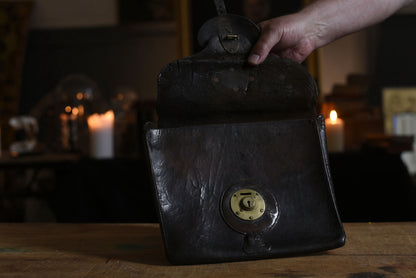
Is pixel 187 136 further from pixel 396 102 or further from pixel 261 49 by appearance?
pixel 396 102

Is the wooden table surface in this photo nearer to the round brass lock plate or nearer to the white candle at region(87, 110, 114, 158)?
the round brass lock plate

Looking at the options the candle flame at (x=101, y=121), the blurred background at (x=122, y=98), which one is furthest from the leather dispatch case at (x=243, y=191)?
the candle flame at (x=101, y=121)

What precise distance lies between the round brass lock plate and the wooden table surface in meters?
0.06

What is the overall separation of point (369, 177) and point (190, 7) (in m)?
2.20

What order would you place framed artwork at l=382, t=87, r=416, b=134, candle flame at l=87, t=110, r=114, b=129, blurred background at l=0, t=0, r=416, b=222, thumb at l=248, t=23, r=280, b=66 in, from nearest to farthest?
thumb at l=248, t=23, r=280, b=66
blurred background at l=0, t=0, r=416, b=222
candle flame at l=87, t=110, r=114, b=129
framed artwork at l=382, t=87, r=416, b=134

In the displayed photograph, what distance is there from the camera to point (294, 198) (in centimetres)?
54

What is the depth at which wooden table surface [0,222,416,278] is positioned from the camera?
1.51ft

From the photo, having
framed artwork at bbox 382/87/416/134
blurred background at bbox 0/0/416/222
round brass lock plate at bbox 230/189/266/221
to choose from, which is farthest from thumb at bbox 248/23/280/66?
framed artwork at bbox 382/87/416/134

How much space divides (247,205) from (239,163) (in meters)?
0.05

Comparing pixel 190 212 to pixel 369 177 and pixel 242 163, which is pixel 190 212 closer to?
pixel 242 163

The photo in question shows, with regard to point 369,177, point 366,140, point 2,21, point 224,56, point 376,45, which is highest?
point 2,21

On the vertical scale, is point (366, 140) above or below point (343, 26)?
below

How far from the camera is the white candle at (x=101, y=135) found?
1.77 meters

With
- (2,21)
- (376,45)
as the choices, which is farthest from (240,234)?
(2,21)
